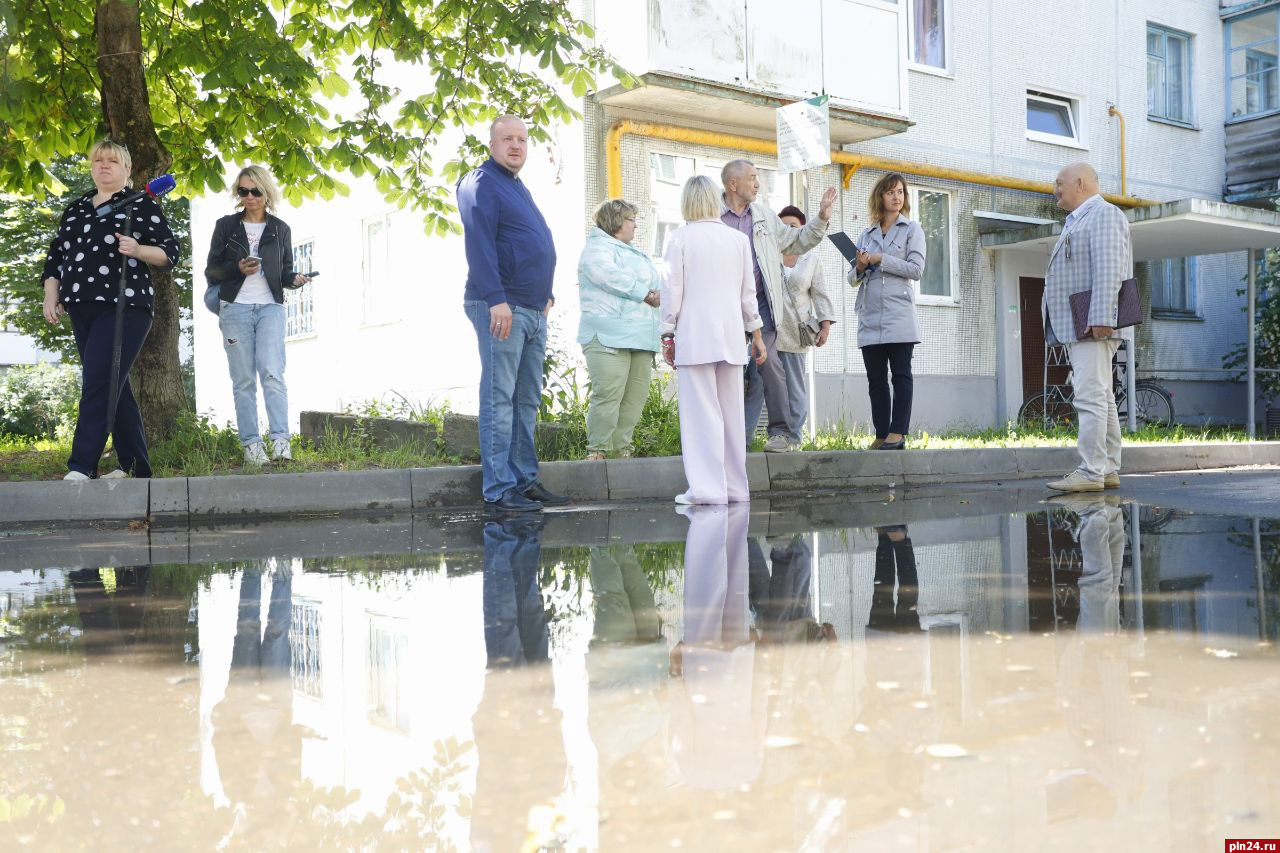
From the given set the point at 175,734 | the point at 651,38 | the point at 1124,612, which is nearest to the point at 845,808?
the point at 175,734

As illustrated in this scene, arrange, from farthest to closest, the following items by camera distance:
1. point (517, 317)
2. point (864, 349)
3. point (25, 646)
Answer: point (864, 349), point (517, 317), point (25, 646)

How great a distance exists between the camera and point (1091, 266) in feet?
24.9

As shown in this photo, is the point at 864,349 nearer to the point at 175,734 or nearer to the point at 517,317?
the point at 517,317

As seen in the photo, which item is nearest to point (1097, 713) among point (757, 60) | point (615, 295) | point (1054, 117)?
point (615, 295)

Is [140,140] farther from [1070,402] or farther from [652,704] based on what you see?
[1070,402]

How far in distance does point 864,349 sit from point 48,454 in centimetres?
640

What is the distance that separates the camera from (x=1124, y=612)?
3545 millimetres

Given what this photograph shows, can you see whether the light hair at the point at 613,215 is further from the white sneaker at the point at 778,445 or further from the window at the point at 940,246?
the window at the point at 940,246

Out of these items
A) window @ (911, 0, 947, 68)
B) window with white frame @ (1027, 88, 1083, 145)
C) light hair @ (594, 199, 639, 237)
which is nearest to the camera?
light hair @ (594, 199, 639, 237)

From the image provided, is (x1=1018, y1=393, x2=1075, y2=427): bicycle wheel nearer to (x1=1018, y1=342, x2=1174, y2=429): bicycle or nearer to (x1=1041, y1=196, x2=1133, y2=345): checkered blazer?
(x1=1018, y1=342, x2=1174, y2=429): bicycle

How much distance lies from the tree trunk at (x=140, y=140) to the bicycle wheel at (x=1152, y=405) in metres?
14.4

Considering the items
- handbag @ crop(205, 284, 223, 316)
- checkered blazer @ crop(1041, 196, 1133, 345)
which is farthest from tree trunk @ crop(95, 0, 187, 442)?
checkered blazer @ crop(1041, 196, 1133, 345)

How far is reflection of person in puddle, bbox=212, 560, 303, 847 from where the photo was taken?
1.99 m

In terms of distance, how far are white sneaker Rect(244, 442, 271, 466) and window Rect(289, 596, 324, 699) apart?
13.5ft
